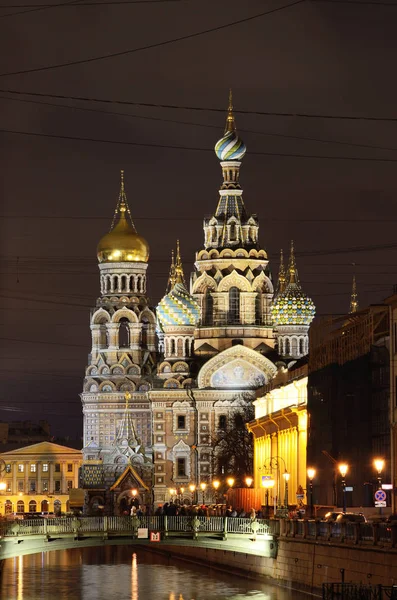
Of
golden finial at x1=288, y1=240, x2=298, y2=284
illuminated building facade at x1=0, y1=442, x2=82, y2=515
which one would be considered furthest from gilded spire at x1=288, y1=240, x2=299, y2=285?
illuminated building facade at x1=0, y1=442, x2=82, y2=515

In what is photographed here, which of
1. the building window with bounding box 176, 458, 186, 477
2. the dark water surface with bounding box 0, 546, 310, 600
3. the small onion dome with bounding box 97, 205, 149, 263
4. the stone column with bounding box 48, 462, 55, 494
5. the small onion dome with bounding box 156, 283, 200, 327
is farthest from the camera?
the stone column with bounding box 48, 462, 55, 494

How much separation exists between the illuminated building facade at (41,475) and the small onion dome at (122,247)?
41.2 meters

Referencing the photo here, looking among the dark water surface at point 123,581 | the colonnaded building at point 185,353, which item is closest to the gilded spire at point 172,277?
the colonnaded building at point 185,353

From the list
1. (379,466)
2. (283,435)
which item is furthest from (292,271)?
(379,466)

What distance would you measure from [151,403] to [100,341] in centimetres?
660

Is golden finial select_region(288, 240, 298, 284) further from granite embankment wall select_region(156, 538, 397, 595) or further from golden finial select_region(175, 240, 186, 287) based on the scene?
granite embankment wall select_region(156, 538, 397, 595)

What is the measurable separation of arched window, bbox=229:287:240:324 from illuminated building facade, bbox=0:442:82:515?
4512 cm

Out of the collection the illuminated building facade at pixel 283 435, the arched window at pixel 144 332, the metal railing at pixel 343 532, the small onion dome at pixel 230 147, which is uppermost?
the small onion dome at pixel 230 147

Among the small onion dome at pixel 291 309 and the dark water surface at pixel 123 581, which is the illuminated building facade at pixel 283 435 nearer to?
the dark water surface at pixel 123 581

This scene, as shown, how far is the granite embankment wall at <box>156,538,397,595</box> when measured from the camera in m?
43.4

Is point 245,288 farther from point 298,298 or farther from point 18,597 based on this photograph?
point 18,597

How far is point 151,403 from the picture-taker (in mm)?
123562

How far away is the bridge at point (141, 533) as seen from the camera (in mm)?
55750

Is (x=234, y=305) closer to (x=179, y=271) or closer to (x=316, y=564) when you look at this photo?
(x=179, y=271)
